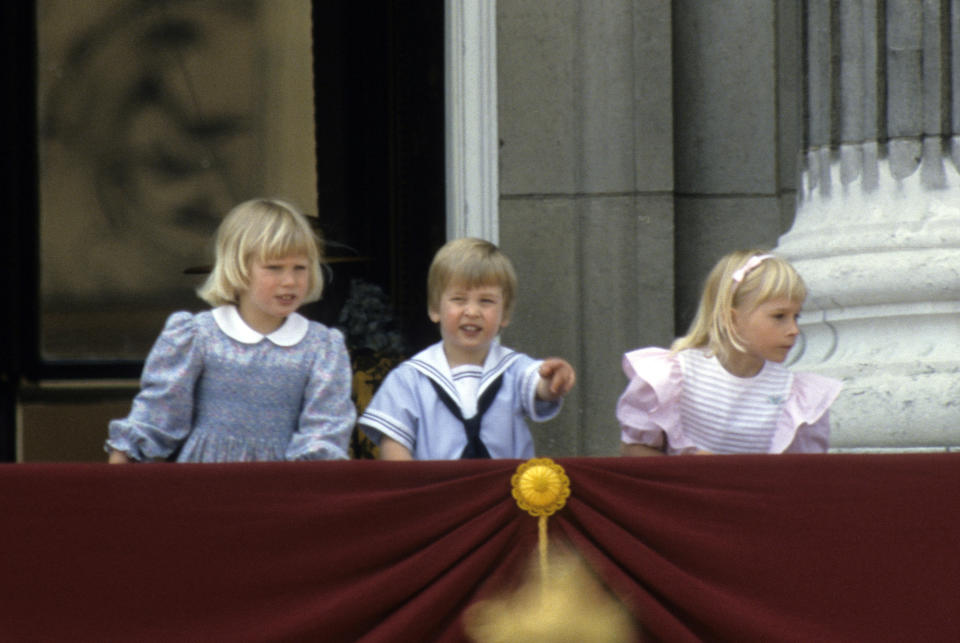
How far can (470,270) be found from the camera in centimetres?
467

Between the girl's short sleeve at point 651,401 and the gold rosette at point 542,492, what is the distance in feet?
3.49

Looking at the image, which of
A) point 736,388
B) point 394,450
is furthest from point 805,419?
point 394,450

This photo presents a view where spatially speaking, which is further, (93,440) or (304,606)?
(93,440)

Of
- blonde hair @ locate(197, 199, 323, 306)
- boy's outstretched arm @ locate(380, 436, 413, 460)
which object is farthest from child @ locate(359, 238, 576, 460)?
blonde hair @ locate(197, 199, 323, 306)

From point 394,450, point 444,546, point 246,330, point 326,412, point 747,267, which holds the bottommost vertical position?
point 444,546

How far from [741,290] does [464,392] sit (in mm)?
851

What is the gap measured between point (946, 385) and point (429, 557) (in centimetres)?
234

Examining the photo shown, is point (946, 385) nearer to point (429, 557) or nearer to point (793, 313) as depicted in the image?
point (793, 313)

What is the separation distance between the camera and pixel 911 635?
3.52 m

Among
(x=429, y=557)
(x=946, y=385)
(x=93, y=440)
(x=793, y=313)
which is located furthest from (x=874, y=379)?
(x=93, y=440)

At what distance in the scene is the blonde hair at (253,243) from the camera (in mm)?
4516

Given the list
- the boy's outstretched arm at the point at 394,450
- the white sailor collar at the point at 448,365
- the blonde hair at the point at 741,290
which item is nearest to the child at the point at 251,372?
the boy's outstretched arm at the point at 394,450

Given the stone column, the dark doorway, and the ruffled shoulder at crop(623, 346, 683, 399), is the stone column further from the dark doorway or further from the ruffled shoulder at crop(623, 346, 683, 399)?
the dark doorway

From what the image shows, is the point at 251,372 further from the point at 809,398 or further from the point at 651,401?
the point at 809,398
